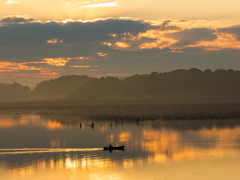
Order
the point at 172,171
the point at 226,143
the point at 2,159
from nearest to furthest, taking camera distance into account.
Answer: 1. the point at 172,171
2. the point at 2,159
3. the point at 226,143

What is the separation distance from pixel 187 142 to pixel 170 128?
42.6 feet

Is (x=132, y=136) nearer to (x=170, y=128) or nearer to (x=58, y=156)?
(x=170, y=128)

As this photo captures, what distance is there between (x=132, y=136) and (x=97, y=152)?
11.8 meters

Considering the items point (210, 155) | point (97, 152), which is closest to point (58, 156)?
point (97, 152)

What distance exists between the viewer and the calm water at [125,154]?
24812 millimetres

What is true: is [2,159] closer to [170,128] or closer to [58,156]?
[58,156]

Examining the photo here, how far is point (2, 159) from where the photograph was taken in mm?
30438

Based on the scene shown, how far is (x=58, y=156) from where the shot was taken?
1237 inches

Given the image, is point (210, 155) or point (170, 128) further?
point (170, 128)

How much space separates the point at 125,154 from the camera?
105ft

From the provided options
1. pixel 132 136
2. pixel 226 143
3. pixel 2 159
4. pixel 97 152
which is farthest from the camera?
pixel 132 136

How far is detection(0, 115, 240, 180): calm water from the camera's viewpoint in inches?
977

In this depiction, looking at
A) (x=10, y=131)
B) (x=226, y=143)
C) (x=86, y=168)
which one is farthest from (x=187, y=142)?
(x=10, y=131)

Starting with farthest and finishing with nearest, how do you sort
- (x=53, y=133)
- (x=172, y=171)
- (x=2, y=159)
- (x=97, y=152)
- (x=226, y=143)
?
1. (x=53, y=133)
2. (x=226, y=143)
3. (x=97, y=152)
4. (x=2, y=159)
5. (x=172, y=171)
